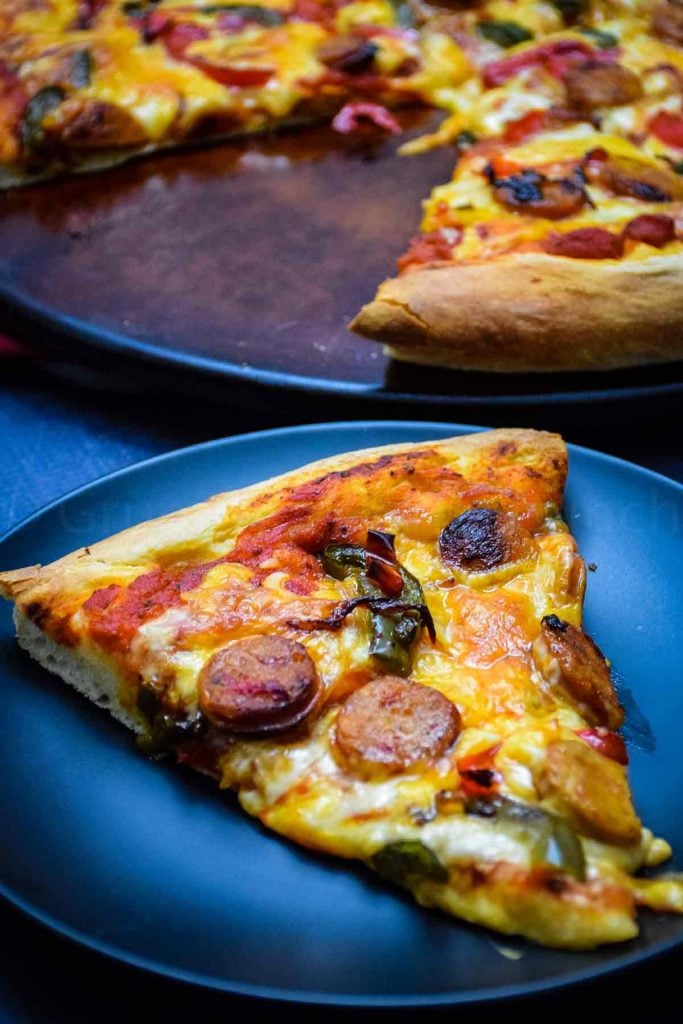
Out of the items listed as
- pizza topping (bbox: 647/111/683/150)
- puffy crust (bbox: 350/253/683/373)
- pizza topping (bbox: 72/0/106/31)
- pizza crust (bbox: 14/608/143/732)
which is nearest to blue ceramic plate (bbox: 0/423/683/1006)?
pizza crust (bbox: 14/608/143/732)

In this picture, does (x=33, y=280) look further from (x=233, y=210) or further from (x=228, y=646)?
(x=228, y=646)

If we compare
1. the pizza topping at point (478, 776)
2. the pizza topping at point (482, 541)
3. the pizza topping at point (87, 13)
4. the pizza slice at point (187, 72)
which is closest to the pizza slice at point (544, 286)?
the pizza topping at point (482, 541)

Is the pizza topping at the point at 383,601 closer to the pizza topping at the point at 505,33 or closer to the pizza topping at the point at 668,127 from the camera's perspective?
the pizza topping at the point at 668,127

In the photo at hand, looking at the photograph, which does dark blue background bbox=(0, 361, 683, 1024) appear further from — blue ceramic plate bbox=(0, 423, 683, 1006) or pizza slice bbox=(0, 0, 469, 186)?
pizza slice bbox=(0, 0, 469, 186)

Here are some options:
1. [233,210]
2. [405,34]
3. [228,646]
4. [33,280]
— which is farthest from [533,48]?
[228,646]

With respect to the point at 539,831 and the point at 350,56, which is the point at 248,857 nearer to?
the point at 539,831

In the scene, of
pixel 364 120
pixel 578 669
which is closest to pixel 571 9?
pixel 364 120
